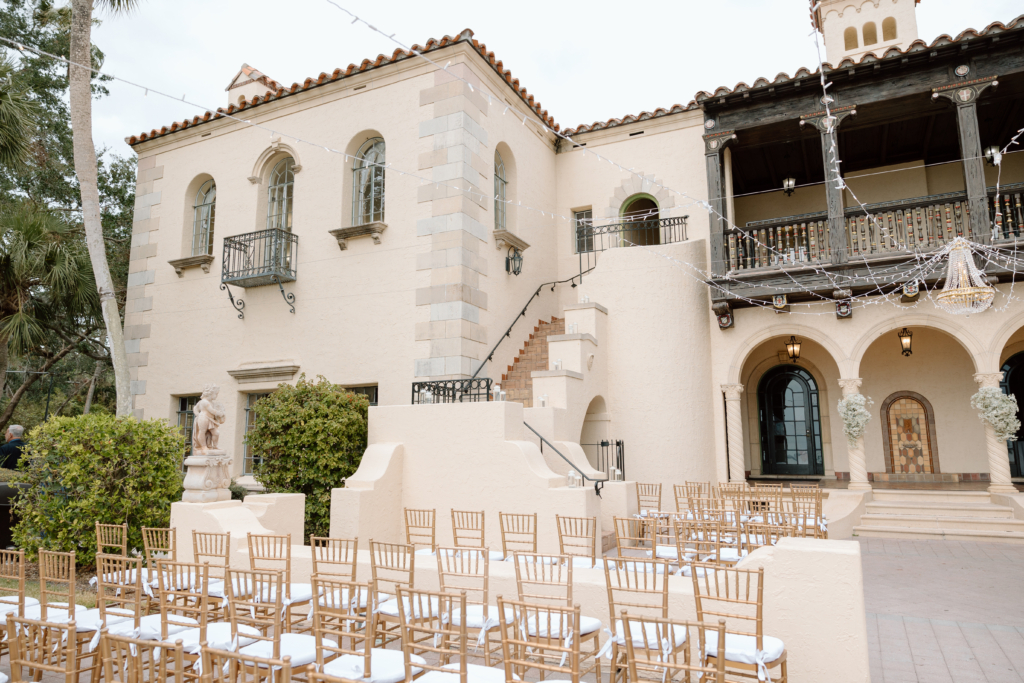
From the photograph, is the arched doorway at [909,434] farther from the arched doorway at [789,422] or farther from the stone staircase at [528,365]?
the stone staircase at [528,365]

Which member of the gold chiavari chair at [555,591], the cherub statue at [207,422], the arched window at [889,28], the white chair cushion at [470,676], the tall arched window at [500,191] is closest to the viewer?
the white chair cushion at [470,676]

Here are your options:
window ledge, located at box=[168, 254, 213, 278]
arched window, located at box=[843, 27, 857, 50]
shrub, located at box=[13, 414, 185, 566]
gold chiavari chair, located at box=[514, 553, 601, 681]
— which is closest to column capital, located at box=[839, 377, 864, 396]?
gold chiavari chair, located at box=[514, 553, 601, 681]

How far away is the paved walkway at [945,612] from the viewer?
4.89 metres

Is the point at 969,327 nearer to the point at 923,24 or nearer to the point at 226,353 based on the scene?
the point at 923,24

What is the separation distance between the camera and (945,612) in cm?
623

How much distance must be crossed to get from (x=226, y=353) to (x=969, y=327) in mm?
13074

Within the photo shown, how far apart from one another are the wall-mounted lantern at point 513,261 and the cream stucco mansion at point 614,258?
0.13ft

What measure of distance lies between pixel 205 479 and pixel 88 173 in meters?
6.04

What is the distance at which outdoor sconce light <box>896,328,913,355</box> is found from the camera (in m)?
12.7

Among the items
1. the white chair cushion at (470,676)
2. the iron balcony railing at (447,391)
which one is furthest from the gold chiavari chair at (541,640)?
the iron balcony railing at (447,391)

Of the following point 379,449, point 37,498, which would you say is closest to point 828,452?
point 379,449

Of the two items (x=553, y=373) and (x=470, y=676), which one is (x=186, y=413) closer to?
(x=553, y=373)

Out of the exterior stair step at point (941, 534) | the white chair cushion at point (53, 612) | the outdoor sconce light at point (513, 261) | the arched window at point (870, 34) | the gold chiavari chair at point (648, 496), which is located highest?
the arched window at point (870, 34)

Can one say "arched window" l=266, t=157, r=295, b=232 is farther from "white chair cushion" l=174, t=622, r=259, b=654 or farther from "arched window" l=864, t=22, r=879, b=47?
"arched window" l=864, t=22, r=879, b=47
